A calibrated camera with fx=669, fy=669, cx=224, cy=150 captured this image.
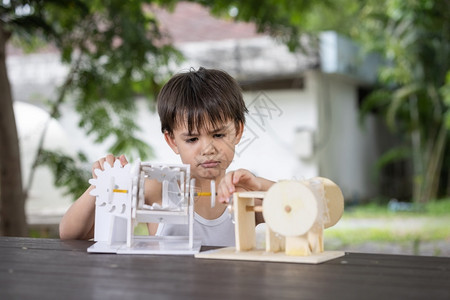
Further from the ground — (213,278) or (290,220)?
(290,220)

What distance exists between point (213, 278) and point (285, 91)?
11785 millimetres

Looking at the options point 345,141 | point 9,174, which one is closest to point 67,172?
point 9,174

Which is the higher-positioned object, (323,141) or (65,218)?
(323,141)

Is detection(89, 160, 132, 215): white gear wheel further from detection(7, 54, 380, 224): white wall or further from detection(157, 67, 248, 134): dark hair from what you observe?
detection(7, 54, 380, 224): white wall

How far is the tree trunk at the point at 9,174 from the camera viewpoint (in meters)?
4.44

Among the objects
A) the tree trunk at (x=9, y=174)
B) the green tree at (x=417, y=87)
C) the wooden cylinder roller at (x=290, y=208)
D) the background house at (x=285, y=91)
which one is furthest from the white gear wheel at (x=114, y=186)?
the green tree at (x=417, y=87)

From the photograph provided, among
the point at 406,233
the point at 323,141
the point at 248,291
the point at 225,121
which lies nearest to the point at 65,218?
the point at 225,121

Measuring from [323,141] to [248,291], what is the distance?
11998 mm

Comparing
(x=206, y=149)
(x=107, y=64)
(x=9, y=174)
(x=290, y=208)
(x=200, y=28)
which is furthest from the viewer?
(x=200, y=28)

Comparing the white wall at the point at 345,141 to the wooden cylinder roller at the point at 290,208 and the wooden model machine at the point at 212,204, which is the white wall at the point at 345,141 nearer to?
the wooden model machine at the point at 212,204

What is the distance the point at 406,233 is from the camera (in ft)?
29.7

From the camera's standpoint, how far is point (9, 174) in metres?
4.49

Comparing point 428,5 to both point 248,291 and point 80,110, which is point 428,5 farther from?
point 248,291

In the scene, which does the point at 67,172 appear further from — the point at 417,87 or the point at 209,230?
the point at 417,87
